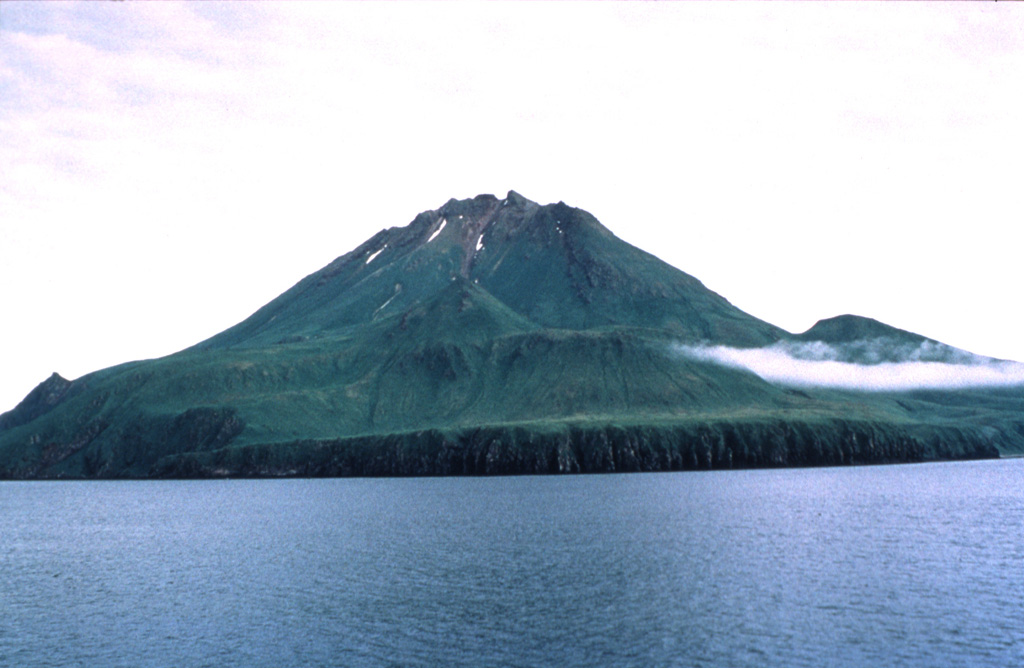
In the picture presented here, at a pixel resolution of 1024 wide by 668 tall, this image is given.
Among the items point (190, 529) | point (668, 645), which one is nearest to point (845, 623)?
point (668, 645)

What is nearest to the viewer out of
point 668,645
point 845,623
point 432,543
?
point 668,645

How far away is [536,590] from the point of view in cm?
7806

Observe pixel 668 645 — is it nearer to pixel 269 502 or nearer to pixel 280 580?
pixel 280 580

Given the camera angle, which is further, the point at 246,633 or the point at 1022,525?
the point at 1022,525

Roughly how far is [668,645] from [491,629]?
40.8 feet

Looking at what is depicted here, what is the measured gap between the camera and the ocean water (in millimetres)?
58656

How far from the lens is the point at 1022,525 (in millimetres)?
115875

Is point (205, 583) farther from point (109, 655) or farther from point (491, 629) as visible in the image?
point (491, 629)

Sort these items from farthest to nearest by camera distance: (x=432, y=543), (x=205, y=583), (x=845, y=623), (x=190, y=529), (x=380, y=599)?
(x=190, y=529) → (x=432, y=543) → (x=205, y=583) → (x=380, y=599) → (x=845, y=623)

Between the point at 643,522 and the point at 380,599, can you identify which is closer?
the point at 380,599

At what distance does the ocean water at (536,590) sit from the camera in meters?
58.7

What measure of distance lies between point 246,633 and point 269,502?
133018mm

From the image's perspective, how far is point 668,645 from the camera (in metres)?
58.8

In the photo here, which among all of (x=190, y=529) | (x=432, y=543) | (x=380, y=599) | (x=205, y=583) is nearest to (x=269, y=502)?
(x=190, y=529)
